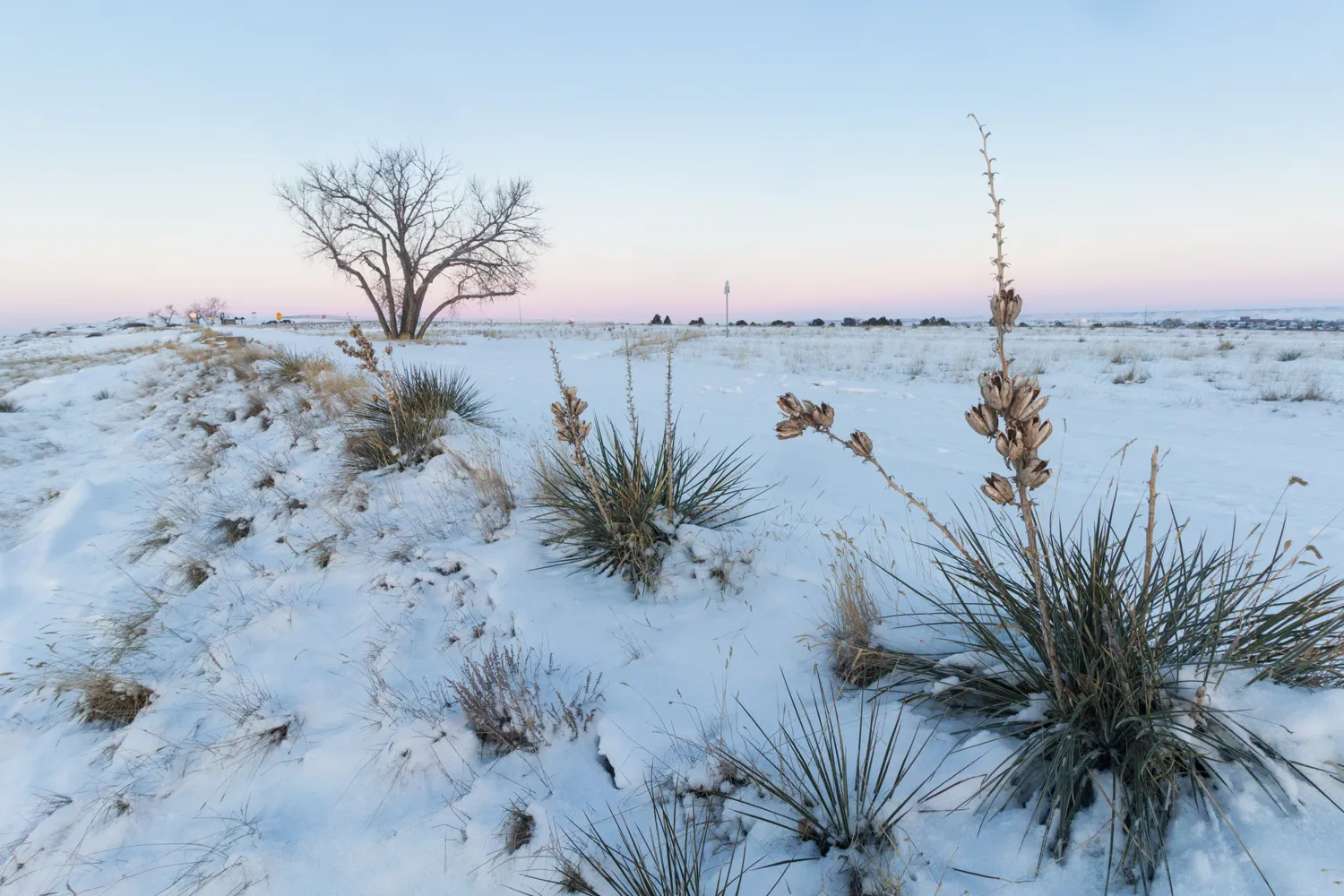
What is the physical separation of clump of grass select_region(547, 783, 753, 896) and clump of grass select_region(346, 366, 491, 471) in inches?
154

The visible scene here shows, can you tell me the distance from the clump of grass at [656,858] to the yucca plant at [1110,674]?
74 cm

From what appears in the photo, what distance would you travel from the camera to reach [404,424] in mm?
5133

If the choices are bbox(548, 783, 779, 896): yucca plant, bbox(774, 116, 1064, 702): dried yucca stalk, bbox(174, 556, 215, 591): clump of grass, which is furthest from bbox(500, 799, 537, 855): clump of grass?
bbox(174, 556, 215, 591): clump of grass

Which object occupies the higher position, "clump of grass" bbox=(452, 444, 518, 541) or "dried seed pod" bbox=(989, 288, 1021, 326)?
"dried seed pod" bbox=(989, 288, 1021, 326)

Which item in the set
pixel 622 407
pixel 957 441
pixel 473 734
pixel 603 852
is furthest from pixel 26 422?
pixel 957 441

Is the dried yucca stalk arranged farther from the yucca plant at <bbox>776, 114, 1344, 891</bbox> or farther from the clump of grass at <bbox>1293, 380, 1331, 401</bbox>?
the clump of grass at <bbox>1293, 380, 1331, 401</bbox>

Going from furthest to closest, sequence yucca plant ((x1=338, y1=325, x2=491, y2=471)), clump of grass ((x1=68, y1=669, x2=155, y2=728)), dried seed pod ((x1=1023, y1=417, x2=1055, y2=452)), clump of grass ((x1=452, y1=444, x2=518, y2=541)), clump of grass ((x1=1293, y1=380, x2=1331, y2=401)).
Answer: clump of grass ((x1=1293, y1=380, x2=1331, y2=401)) < yucca plant ((x1=338, y1=325, x2=491, y2=471)) < clump of grass ((x1=452, y1=444, x2=518, y2=541)) < clump of grass ((x1=68, y1=669, x2=155, y2=728)) < dried seed pod ((x1=1023, y1=417, x2=1055, y2=452))

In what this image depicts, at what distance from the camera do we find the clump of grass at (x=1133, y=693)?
1312mm

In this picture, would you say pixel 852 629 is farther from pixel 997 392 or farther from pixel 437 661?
pixel 437 661

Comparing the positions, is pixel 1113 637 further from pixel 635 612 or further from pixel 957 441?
pixel 957 441

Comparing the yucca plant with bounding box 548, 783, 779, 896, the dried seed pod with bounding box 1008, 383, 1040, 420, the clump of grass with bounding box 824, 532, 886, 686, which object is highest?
the dried seed pod with bounding box 1008, 383, 1040, 420

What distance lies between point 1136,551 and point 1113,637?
7.36 feet

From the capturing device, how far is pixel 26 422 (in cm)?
912

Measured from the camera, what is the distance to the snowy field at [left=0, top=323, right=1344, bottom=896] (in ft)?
4.88
